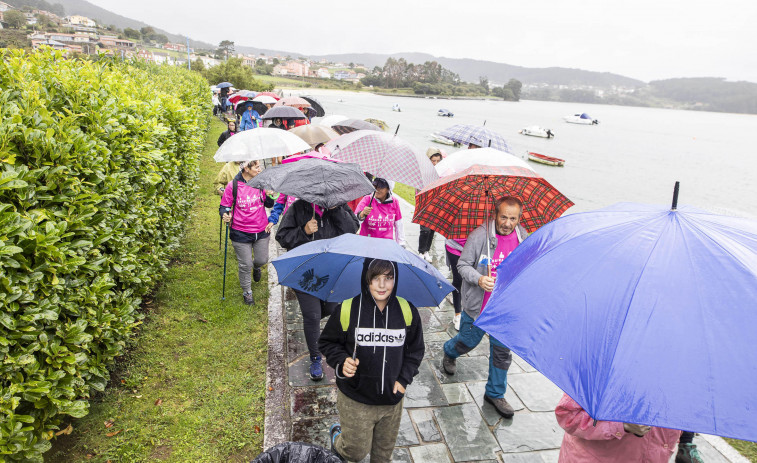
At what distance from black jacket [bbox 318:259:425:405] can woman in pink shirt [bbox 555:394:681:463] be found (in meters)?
1.00

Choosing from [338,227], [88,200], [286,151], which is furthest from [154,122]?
[338,227]

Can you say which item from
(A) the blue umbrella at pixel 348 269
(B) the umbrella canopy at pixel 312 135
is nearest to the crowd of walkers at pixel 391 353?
(A) the blue umbrella at pixel 348 269

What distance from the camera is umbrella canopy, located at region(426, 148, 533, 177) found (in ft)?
12.8

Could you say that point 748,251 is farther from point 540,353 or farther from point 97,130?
point 97,130

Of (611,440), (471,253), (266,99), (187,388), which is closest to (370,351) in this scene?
(611,440)

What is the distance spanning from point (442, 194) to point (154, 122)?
3.49m

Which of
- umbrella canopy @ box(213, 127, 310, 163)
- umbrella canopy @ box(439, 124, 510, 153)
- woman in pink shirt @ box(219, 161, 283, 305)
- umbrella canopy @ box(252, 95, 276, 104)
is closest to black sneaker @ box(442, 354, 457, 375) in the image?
woman in pink shirt @ box(219, 161, 283, 305)

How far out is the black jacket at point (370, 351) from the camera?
282cm

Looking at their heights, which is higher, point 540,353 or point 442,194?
point 442,194

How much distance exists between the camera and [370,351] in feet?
9.32

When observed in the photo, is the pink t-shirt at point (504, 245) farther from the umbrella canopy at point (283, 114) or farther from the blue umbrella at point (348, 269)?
the umbrella canopy at point (283, 114)

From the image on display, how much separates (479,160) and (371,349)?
218 cm

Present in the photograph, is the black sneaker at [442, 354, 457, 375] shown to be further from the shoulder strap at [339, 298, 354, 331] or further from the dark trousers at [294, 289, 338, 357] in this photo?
the shoulder strap at [339, 298, 354, 331]

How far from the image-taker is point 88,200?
10.2 feet
